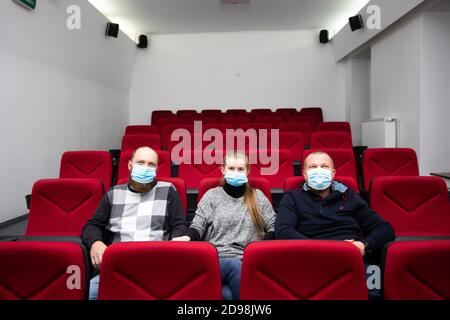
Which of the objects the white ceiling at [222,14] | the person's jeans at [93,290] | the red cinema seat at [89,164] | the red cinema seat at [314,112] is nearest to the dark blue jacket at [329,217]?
the person's jeans at [93,290]

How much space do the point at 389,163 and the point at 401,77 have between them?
7.86 ft

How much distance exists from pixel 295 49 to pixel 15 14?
6279 mm

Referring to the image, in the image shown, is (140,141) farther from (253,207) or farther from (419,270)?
(419,270)

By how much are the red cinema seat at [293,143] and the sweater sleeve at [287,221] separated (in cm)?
220

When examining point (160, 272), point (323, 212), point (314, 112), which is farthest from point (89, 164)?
point (314, 112)

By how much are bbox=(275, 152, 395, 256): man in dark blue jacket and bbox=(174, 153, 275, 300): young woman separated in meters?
0.12

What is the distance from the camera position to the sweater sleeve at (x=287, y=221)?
1.83 m

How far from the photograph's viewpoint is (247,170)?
2088 millimetres

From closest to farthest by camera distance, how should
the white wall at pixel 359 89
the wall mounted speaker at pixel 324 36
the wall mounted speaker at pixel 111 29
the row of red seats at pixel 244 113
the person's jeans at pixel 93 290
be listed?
the person's jeans at pixel 93 290, the wall mounted speaker at pixel 111 29, the row of red seats at pixel 244 113, the white wall at pixel 359 89, the wall mounted speaker at pixel 324 36

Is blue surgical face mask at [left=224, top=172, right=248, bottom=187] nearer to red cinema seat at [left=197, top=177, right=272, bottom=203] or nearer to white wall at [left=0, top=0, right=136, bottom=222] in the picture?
red cinema seat at [left=197, top=177, right=272, bottom=203]

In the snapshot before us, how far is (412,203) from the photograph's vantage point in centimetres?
229

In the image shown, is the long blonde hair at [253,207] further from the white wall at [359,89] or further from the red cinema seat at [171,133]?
the white wall at [359,89]

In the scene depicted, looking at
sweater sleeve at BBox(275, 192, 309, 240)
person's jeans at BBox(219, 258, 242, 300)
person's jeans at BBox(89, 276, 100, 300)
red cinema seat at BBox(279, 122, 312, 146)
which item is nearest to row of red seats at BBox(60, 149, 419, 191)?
sweater sleeve at BBox(275, 192, 309, 240)

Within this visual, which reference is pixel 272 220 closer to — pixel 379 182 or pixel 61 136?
pixel 379 182
